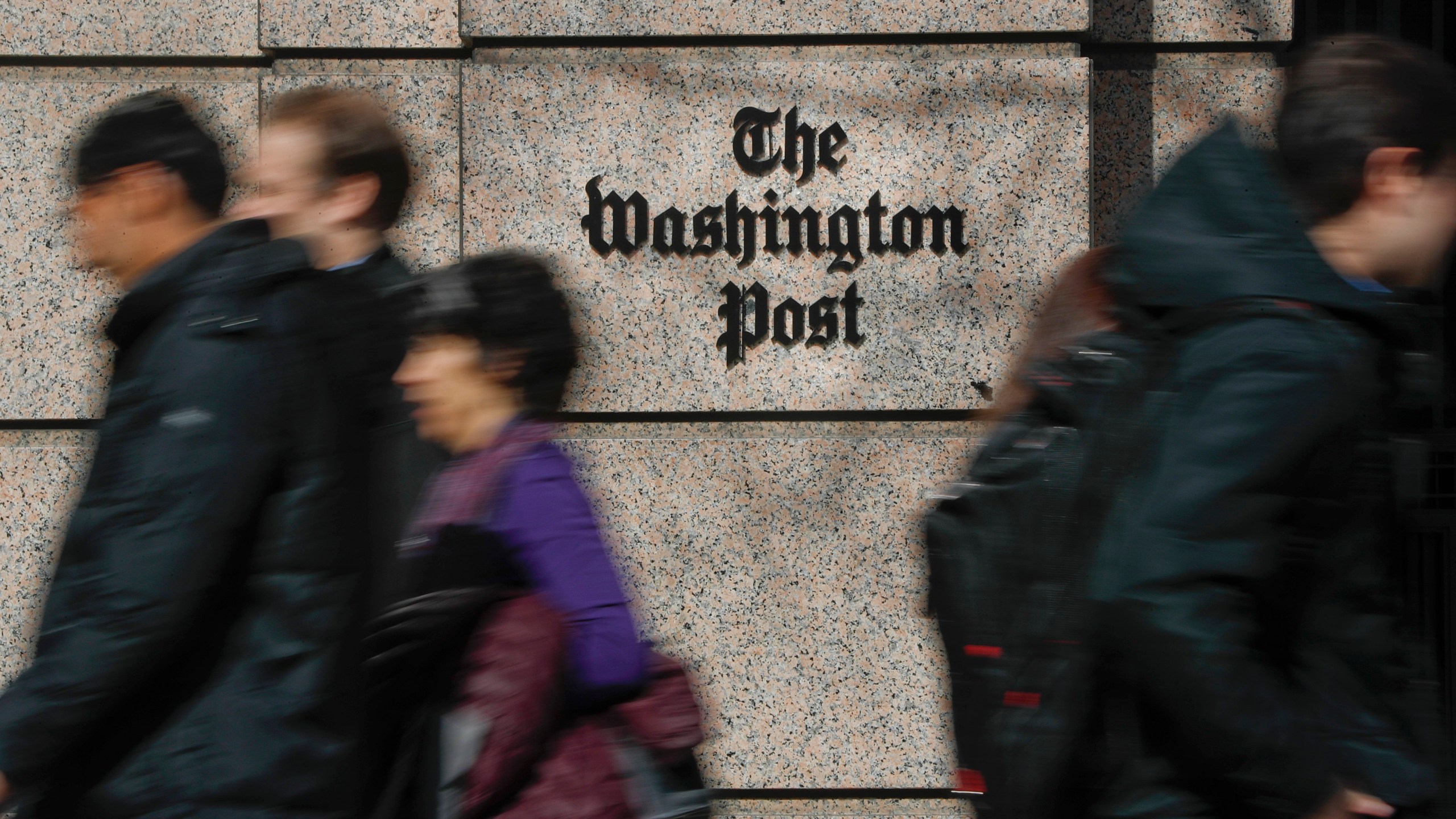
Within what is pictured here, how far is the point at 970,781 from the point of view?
5.11 feet

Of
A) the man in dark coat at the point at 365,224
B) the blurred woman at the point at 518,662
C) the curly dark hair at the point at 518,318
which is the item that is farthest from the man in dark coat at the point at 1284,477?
the man in dark coat at the point at 365,224

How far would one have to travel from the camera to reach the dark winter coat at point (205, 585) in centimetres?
169

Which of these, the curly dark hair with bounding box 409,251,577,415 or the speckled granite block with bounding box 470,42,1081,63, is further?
the speckled granite block with bounding box 470,42,1081,63

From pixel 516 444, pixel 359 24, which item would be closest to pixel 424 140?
pixel 359 24

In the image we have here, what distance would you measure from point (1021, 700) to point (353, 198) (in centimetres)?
157

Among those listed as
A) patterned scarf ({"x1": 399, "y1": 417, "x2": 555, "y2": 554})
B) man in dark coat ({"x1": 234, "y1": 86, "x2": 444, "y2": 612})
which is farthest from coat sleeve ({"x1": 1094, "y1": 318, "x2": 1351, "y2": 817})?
man in dark coat ({"x1": 234, "y1": 86, "x2": 444, "y2": 612})

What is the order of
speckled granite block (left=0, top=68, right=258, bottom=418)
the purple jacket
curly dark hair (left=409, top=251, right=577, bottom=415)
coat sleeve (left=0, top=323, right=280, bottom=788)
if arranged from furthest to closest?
1. speckled granite block (left=0, top=68, right=258, bottom=418)
2. curly dark hair (left=409, top=251, right=577, bottom=415)
3. the purple jacket
4. coat sleeve (left=0, top=323, right=280, bottom=788)

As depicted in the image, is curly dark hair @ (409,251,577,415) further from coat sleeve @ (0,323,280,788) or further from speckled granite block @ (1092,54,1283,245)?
speckled granite block @ (1092,54,1283,245)

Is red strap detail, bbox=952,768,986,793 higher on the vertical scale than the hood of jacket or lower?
lower

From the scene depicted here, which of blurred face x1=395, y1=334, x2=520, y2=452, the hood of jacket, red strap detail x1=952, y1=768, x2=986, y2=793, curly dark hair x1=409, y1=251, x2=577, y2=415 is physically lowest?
red strap detail x1=952, y1=768, x2=986, y2=793

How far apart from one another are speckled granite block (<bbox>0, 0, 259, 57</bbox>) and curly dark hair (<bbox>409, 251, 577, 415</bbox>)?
2088mm

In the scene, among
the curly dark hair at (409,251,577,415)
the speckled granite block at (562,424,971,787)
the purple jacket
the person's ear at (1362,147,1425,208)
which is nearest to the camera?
the person's ear at (1362,147,1425,208)

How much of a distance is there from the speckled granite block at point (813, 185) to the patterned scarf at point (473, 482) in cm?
156

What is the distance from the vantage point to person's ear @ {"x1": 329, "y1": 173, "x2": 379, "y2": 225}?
2.29 meters
